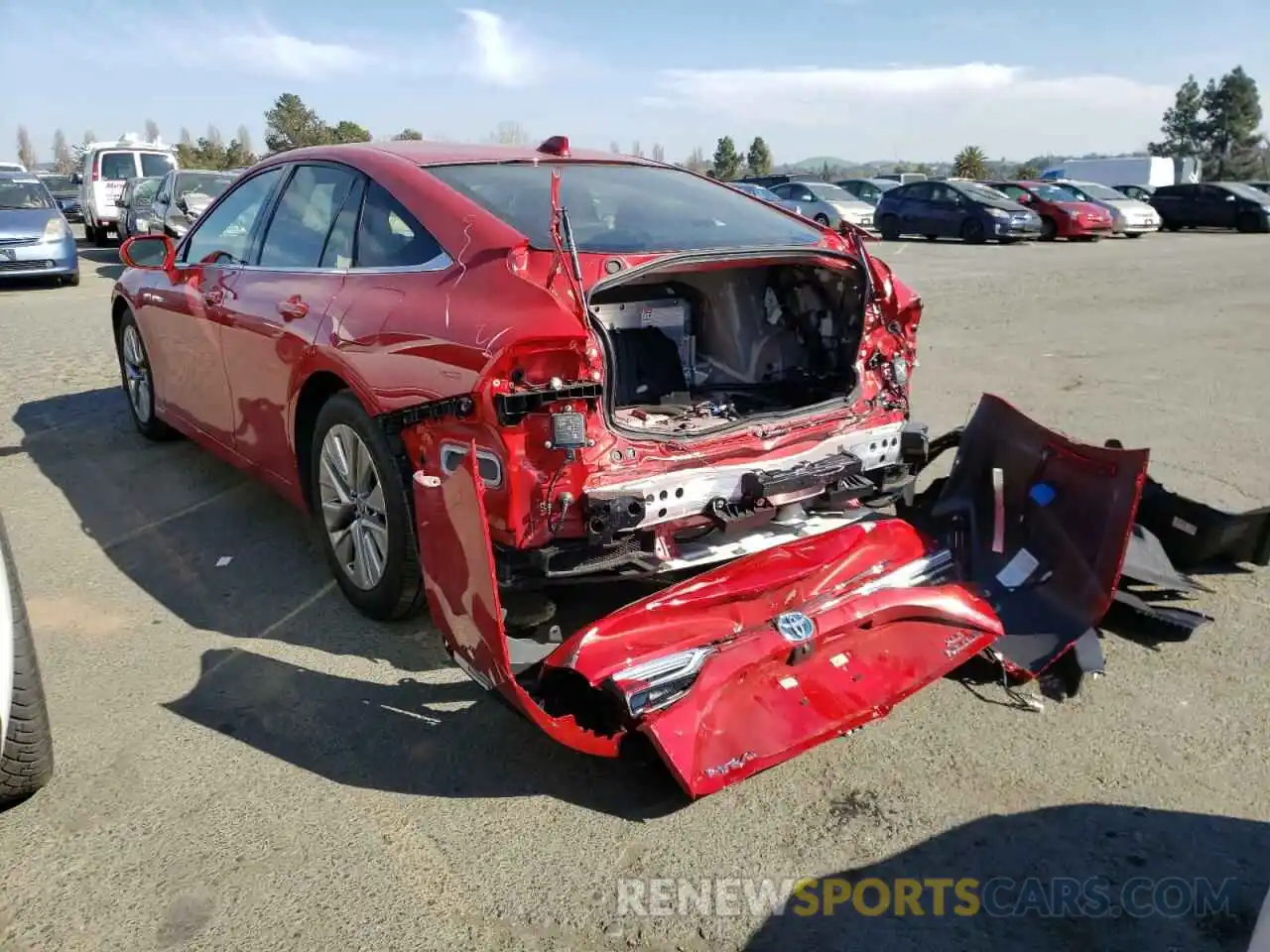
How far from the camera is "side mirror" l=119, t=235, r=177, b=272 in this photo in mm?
5152

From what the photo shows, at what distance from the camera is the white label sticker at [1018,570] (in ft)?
11.8

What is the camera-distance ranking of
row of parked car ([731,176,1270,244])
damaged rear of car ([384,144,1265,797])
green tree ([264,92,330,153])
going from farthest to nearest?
1. green tree ([264,92,330,153])
2. row of parked car ([731,176,1270,244])
3. damaged rear of car ([384,144,1265,797])

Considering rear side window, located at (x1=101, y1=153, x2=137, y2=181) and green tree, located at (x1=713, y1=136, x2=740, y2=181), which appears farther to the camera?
green tree, located at (x1=713, y1=136, x2=740, y2=181)

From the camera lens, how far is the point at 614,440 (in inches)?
122

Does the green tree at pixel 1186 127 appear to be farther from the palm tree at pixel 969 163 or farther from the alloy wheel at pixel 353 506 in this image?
the alloy wheel at pixel 353 506

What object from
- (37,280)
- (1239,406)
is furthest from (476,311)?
(37,280)

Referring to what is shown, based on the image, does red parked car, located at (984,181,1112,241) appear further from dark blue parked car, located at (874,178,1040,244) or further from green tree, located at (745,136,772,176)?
green tree, located at (745,136,772,176)

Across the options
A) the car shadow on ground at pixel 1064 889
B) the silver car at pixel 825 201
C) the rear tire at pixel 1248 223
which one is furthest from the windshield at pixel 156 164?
the rear tire at pixel 1248 223

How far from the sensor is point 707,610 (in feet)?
10.2

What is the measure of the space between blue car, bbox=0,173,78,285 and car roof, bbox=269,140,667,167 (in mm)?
10720

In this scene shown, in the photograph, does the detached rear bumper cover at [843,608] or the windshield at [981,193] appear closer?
the detached rear bumper cover at [843,608]
